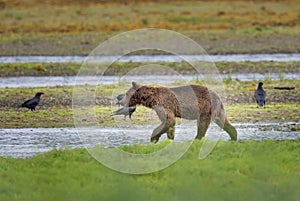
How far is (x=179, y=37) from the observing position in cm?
3047

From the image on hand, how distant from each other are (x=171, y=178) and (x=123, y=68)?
45.3ft

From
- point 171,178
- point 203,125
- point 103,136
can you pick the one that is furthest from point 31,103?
point 171,178

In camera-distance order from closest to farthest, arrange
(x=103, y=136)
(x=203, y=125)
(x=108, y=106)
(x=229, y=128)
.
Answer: (x=203, y=125)
(x=229, y=128)
(x=103, y=136)
(x=108, y=106)

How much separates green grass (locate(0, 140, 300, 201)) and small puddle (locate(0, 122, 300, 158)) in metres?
1.80

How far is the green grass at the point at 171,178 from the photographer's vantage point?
28.0 feet

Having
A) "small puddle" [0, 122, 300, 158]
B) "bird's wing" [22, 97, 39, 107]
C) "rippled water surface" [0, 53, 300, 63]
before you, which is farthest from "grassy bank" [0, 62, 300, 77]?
"small puddle" [0, 122, 300, 158]

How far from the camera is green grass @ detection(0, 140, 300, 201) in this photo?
854 centimetres

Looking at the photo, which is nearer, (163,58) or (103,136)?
(103,136)

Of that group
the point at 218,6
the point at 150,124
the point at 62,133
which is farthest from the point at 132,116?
the point at 218,6

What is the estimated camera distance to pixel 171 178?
918cm

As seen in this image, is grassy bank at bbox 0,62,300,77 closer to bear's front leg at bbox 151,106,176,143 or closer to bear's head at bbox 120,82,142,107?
bear's head at bbox 120,82,142,107

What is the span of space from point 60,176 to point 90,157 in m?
1.13

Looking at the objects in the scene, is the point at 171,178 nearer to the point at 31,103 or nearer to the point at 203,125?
the point at 203,125

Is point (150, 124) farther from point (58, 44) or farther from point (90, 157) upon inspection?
point (58, 44)
